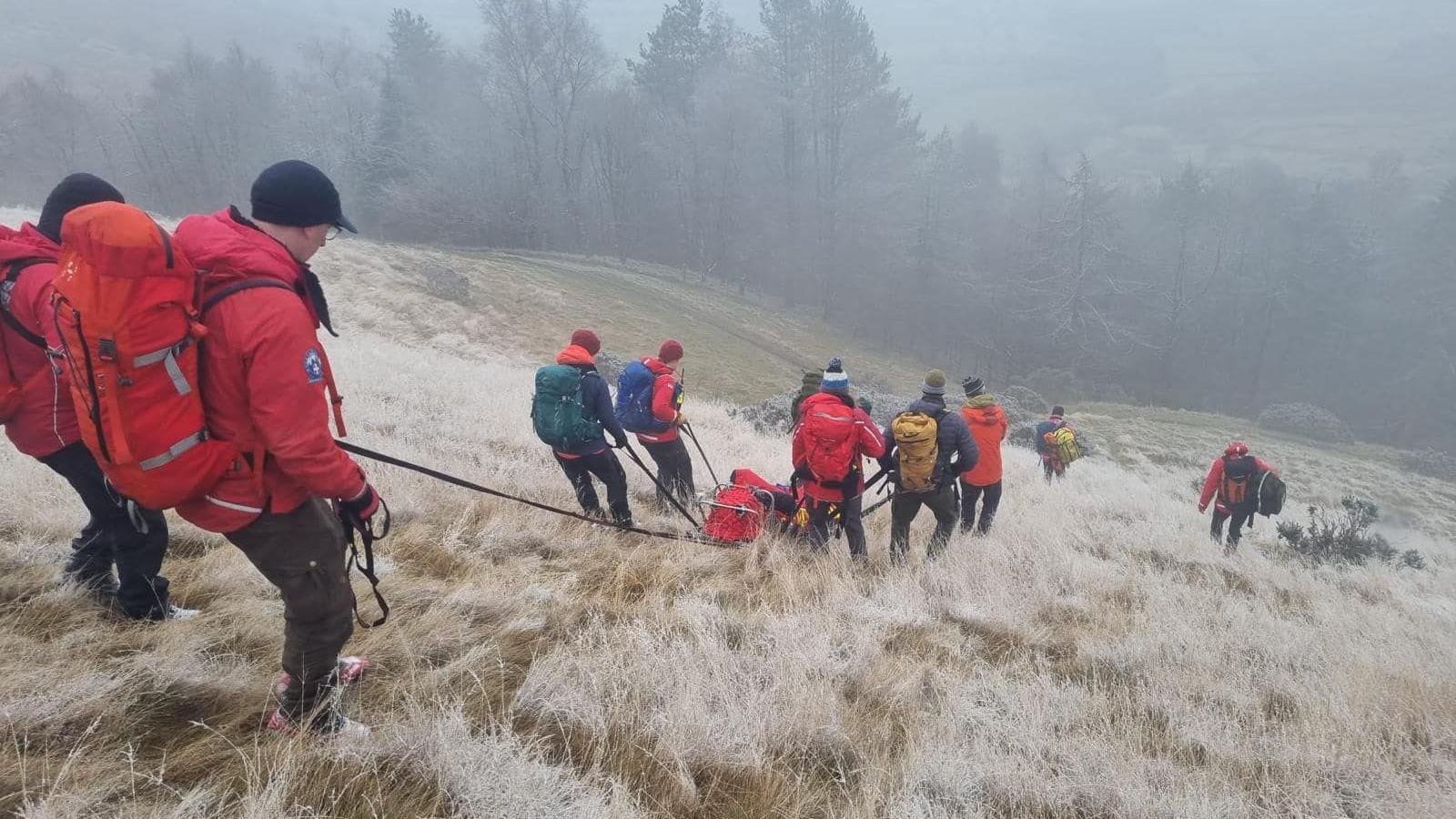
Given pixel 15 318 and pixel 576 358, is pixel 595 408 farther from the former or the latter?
pixel 15 318

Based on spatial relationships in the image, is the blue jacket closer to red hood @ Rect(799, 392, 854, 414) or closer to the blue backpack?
red hood @ Rect(799, 392, 854, 414)

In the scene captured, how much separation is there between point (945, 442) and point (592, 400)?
2.99m

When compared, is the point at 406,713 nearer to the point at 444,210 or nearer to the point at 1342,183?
the point at 444,210

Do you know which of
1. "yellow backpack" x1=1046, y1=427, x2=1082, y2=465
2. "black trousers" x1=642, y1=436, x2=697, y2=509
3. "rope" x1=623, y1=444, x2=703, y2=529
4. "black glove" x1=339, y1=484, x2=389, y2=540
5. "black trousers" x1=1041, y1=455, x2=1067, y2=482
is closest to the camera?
"black glove" x1=339, y1=484, x2=389, y2=540

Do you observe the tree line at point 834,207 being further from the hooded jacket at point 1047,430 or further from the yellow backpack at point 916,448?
the yellow backpack at point 916,448

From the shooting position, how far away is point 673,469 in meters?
6.74

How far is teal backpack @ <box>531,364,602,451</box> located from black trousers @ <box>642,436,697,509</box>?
123 cm

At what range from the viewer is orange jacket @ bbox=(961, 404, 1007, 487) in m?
6.97

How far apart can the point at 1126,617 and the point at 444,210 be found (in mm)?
40022

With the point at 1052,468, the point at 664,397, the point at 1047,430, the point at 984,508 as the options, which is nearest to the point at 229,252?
the point at 664,397

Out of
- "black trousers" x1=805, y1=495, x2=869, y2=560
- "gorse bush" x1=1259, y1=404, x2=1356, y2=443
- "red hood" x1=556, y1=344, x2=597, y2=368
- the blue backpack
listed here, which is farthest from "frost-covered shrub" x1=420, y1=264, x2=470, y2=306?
"gorse bush" x1=1259, y1=404, x2=1356, y2=443

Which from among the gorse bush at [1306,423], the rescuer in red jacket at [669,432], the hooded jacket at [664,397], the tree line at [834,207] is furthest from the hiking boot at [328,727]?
the tree line at [834,207]

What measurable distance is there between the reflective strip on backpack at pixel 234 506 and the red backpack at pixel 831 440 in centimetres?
376

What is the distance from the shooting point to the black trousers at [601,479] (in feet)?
18.5
